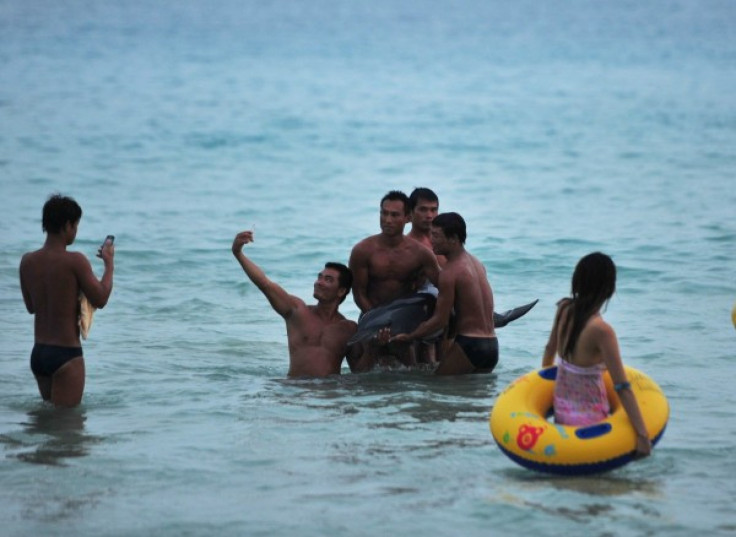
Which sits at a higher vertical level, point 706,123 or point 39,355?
point 706,123

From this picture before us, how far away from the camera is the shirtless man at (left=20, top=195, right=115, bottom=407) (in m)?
7.61

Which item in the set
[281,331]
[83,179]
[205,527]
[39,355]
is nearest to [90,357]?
[281,331]

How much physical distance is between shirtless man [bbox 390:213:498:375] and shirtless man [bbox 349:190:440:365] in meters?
0.38

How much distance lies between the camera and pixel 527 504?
21.7ft

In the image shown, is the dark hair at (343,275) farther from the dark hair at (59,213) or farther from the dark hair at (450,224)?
the dark hair at (59,213)

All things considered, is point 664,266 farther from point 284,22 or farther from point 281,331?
point 284,22

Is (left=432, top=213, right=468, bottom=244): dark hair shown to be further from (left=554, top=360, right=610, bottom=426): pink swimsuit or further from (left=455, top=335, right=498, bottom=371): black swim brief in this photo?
(left=554, top=360, right=610, bottom=426): pink swimsuit

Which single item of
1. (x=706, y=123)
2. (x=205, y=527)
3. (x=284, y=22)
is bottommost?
(x=205, y=527)

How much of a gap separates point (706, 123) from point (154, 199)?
15724mm

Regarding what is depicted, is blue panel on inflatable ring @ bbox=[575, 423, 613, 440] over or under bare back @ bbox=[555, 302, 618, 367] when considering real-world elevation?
under

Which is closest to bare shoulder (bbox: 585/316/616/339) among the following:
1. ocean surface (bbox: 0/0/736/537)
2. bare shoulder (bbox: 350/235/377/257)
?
ocean surface (bbox: 0/0/736/537)

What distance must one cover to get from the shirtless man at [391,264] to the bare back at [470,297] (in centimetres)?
40

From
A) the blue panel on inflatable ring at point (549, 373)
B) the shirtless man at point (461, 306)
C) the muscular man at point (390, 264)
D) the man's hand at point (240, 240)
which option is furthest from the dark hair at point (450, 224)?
the blue panel on inflatable ring at point (549, 373)

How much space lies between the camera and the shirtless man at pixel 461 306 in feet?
29.1
